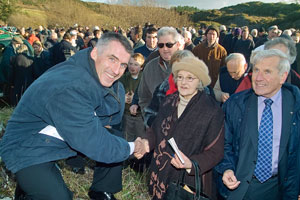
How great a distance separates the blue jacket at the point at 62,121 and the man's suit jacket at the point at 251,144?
1083 mm

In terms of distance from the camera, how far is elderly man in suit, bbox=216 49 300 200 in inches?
91.3

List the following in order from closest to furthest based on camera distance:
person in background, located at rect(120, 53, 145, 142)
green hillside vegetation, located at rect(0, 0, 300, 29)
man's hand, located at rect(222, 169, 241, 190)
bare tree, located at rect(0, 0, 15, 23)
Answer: man's hand, located at rect(222, 169, 241, 190)
person in background, located at rect(120, 53, 145, 142)
green hillside vegetation, located at rect(0, 0, 300, 29)
bare tree, located at rect(0, 0, 15, 23)

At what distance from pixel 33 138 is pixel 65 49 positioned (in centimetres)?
574

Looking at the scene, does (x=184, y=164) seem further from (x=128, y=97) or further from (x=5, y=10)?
(x=5, y=10)

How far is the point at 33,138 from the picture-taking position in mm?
2209

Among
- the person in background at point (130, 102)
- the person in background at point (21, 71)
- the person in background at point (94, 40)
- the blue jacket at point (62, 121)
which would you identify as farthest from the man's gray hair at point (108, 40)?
the person in background at point (94, 40)

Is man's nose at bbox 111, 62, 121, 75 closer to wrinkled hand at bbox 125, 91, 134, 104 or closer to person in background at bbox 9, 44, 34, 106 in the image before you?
wrinkled hand at bbox 125, 91, 134, 104

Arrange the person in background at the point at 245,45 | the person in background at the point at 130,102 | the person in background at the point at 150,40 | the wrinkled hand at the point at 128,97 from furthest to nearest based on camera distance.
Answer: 1. the person in background at the point at 245,45
2. the person in background at the point at 150,40
3. the wrinkled hand at the point at 128,97
4. the person in background at the point at 130,102

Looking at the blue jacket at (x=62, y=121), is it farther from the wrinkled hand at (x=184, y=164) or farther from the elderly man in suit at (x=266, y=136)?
the elderly man in suit at (x=266, y=136)

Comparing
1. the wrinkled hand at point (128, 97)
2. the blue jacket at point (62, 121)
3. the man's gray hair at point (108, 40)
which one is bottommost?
the wrinkled hand at point (128, 97)

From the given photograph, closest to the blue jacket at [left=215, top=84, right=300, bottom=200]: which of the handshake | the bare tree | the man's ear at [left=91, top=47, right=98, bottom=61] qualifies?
the handshake

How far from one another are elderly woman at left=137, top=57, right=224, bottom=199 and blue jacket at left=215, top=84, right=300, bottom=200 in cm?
10

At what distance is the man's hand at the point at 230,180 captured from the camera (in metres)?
2.37

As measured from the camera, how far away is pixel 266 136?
238cm
